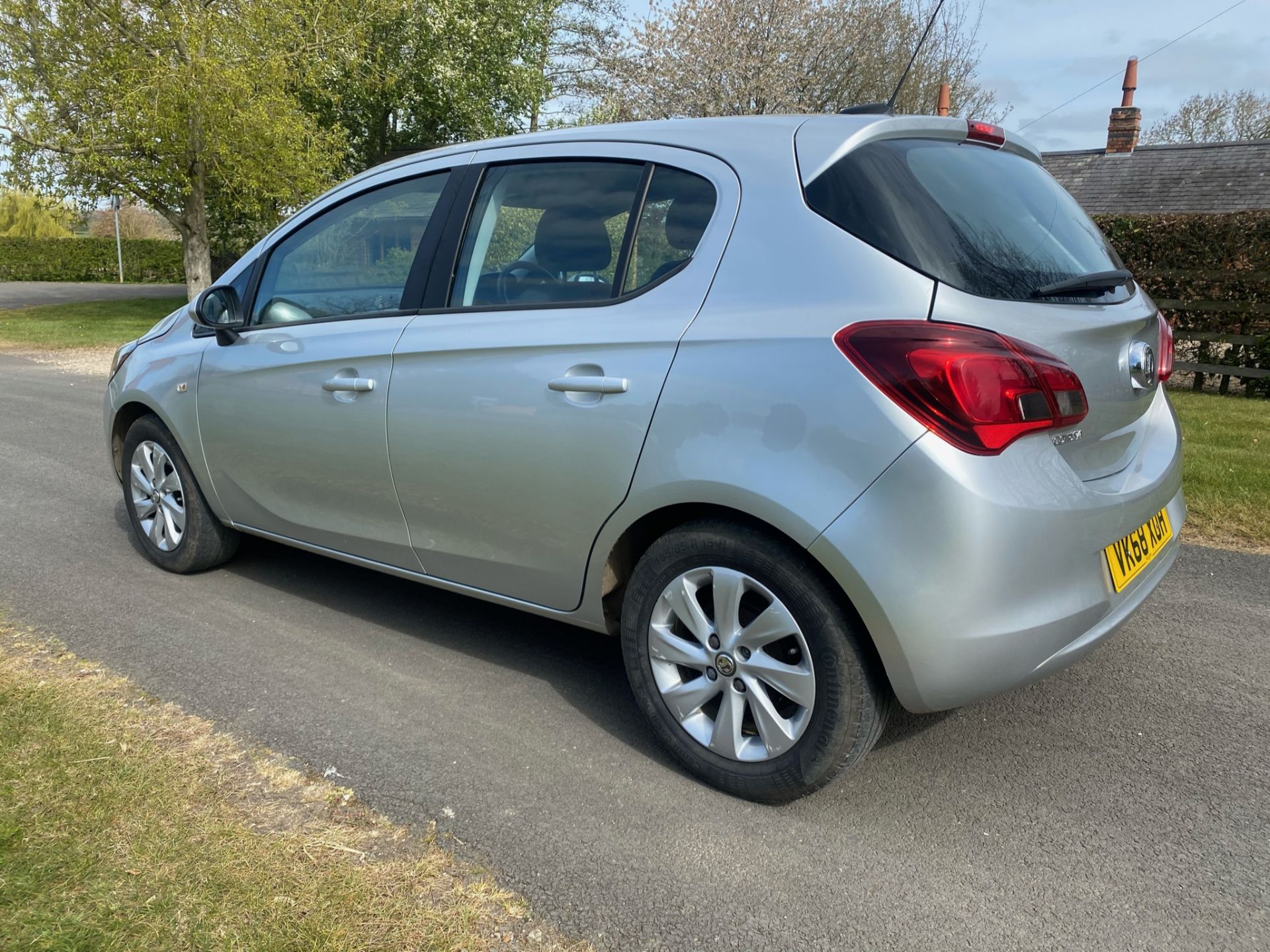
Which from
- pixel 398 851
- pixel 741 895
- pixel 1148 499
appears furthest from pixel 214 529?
pixel 1148 499

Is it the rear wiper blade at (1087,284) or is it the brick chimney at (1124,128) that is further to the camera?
the brick chimney at (1124,128)

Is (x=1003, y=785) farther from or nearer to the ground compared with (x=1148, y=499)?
nearer to the ground

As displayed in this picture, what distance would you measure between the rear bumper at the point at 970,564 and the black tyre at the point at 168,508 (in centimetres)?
330

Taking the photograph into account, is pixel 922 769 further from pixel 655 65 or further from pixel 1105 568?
pixel 655 65

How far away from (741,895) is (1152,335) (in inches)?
82.4

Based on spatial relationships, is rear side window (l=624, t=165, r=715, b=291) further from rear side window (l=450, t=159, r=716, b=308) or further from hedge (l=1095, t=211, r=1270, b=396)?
hedge (l=1095, t=211, r=1270, b=396)

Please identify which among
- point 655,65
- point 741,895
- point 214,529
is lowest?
point 741,895

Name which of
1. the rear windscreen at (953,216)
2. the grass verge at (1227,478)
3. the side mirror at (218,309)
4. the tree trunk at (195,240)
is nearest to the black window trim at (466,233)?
the rear windscreen at (953,216)

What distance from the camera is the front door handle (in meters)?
3.58

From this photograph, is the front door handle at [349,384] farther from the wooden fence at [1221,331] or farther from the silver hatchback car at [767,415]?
the wooden fence at [1221,331]

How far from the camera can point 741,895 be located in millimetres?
2443

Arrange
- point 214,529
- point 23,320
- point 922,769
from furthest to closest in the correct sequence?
point 23,320 → point 214,529 → point 922,769

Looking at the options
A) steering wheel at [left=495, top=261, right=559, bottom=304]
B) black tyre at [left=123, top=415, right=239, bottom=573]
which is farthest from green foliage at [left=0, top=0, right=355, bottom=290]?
steering wheel at [left=495, top=261, right=559, bottom=304]

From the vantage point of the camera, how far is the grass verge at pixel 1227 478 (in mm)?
5348
